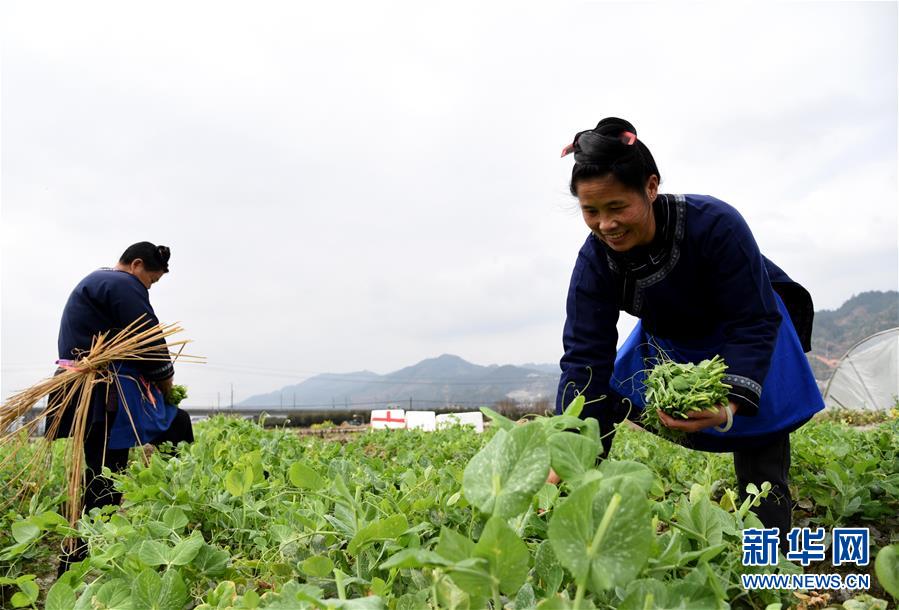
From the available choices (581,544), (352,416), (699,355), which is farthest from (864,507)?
(352,416)

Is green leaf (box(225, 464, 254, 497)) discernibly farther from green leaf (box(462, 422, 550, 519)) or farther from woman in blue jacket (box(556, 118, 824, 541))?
woman in blue jacket (box(556, 118, 824, 541))

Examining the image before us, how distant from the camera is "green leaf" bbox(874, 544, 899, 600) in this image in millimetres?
708

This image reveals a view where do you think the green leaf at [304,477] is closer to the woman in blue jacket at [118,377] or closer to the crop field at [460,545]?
the crop field at [460,545]

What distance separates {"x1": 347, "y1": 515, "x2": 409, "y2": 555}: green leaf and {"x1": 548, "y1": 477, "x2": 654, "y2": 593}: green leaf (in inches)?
12.8

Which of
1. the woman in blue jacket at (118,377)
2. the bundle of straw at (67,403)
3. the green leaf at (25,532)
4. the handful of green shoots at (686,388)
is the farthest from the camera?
the woman in blue jacket at (118,377)

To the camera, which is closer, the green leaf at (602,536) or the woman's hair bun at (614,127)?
the green leaf at (602,536)

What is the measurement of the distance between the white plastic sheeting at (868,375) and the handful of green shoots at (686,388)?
12.8m

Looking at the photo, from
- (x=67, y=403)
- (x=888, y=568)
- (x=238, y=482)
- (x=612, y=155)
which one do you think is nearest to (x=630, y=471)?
(x=888, y=568)

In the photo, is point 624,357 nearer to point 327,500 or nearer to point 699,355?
point 699,355

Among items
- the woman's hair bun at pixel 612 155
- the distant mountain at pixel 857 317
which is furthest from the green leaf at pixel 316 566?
the distant mountain at pixel 857 317

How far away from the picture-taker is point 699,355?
2260 mm

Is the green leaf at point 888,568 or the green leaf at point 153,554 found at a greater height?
the green leaf at point 888,568

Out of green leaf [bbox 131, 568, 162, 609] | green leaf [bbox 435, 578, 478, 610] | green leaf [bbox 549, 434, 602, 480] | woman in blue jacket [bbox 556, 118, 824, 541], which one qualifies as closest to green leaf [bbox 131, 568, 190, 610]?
green leaf [bbox 131, 568, 162, 609]

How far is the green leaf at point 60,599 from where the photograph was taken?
0.94 metres
